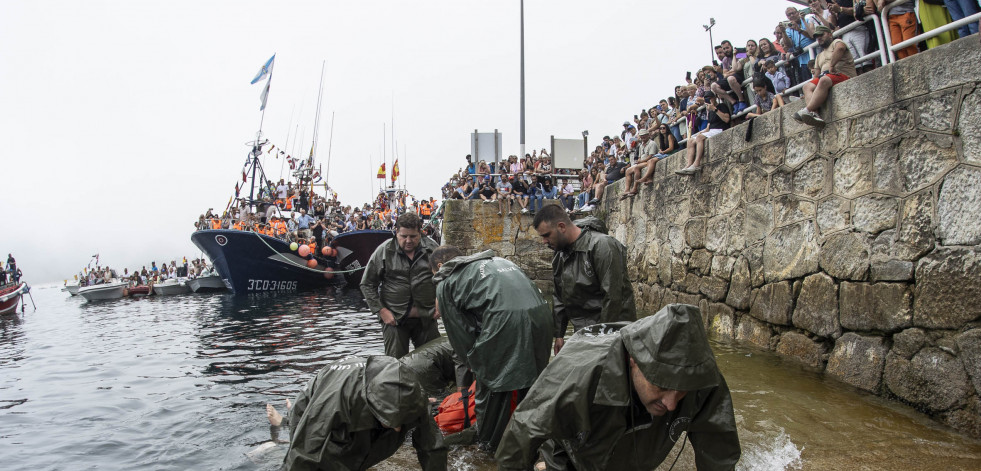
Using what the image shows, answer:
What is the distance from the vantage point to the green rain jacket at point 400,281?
580 cm

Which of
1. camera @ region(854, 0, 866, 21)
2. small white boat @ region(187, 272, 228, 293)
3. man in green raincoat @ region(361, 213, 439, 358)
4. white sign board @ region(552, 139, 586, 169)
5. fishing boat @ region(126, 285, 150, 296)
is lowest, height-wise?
fishing boat @ region(126, 285, 150, 296)

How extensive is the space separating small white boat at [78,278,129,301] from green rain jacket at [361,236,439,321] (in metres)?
27.9

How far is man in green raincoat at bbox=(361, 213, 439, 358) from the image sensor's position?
579 cm

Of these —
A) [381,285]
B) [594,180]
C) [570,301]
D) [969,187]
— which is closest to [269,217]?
[594,180]

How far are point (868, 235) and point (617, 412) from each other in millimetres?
4020

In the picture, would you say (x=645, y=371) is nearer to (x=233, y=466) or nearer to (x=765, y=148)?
(x=233, y=466)

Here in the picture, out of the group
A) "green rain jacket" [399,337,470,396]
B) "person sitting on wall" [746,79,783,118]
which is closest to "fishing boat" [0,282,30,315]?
"green rain jacket" [399,337,470,396]

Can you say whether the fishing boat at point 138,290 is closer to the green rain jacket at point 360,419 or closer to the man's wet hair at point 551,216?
the man's wet hair at point 551,216

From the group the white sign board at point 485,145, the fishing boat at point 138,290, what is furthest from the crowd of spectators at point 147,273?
the white sign board at point 485,145

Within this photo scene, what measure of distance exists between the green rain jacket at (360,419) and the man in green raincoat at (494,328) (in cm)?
65

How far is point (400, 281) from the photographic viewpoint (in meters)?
5.82

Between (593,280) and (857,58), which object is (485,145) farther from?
(593,280)

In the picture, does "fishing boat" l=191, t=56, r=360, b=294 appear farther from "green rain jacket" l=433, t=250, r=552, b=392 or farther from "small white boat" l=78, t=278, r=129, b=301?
"green rain jacket" l=433, t=250, r=552, b=392

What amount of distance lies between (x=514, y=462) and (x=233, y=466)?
3.09 meters
